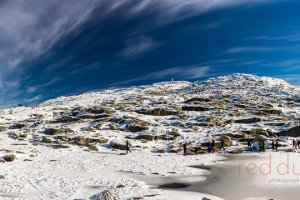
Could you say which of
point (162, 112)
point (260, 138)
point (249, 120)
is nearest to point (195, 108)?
point (162, 112)

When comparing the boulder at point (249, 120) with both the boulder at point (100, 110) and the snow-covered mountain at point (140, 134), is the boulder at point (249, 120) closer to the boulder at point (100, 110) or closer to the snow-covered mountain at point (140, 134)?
the snow-covered mountain at point (140, 134)

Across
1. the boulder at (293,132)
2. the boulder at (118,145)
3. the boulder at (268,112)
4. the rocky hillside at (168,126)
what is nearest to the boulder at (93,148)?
the rocky hillside at (168,126)

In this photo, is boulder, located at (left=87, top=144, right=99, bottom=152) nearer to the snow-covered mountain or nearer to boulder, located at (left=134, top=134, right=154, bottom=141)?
the snow-covered mountain

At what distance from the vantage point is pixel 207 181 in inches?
976

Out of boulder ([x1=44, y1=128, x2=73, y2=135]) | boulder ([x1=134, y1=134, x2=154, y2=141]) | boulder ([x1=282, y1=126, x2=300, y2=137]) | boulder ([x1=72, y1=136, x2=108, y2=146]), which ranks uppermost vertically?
boulder ([x1=282, y1=126, x2=300, y2=137])

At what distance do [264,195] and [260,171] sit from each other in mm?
8152

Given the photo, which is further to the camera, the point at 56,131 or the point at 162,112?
the point at 162,112

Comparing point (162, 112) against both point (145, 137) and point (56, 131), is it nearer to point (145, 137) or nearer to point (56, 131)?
point (145, 137)

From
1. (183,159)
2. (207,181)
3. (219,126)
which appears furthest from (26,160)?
(219,126)

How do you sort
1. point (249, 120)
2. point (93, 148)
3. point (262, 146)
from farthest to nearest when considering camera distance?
point (249, 120), point (93, 148), point (262, 146)

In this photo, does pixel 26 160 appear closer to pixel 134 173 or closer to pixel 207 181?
pixel 134 173

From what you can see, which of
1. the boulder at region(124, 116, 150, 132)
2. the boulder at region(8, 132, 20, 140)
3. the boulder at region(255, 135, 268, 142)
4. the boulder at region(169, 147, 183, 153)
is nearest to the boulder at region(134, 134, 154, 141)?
the boulder at region(124, 116, 150, 132)

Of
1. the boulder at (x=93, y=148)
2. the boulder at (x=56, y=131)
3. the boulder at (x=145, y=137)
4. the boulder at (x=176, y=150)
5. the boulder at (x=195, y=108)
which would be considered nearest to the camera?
the boulder at (x=176, y=150)

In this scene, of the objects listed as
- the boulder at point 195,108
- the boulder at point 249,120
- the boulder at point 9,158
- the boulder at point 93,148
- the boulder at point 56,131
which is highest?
the boulder at point 195,108
